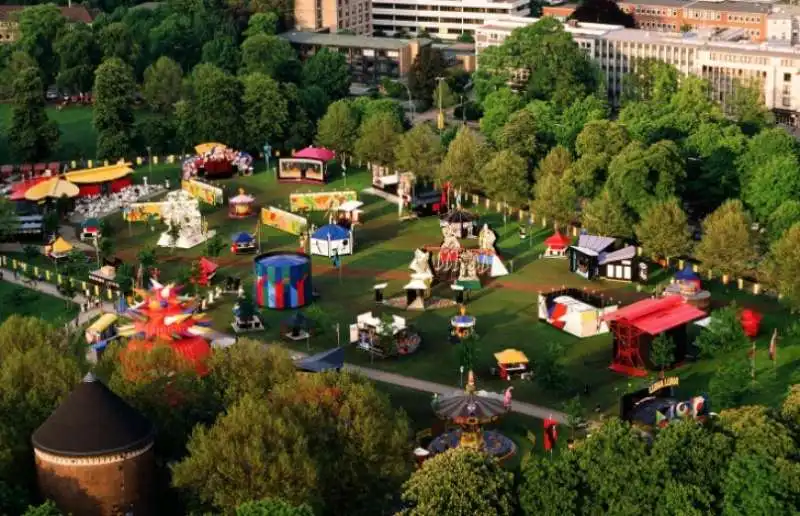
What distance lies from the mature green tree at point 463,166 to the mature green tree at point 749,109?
79.7ft

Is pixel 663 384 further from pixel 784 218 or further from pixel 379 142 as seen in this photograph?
pixel 379 142

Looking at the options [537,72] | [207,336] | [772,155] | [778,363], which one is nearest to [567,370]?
[778,363]

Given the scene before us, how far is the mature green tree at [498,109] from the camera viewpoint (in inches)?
5886

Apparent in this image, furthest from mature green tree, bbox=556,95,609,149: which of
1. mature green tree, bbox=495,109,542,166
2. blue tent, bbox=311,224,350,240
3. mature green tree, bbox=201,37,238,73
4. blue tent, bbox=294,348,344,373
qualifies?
blue tent, bbox=294,348,344,373

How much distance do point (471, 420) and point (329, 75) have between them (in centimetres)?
8534

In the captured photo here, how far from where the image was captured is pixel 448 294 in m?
112

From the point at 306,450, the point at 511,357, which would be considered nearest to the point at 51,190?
the point at 511,357

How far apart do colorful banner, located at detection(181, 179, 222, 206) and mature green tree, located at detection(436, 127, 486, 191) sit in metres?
15.7

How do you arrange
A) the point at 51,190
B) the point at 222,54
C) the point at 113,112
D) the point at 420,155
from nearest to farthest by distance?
the point at 51,190 → the point at 420,155 → the point at 113,112 → the point at 222,54

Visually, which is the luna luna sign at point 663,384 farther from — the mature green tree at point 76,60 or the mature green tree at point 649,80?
the mature green tree at point 76,60

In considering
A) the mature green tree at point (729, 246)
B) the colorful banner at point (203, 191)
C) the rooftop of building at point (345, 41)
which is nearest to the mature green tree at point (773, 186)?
the mature green tree at point (729, 246)

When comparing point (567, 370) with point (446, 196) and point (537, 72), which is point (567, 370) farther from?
point (537, 72)

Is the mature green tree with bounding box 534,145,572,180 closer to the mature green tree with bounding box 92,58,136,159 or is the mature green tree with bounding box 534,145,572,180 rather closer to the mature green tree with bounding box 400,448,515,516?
the mature green tree with bounding box 92,58,136,159

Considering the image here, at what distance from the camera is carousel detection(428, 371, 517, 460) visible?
87.4 meters
